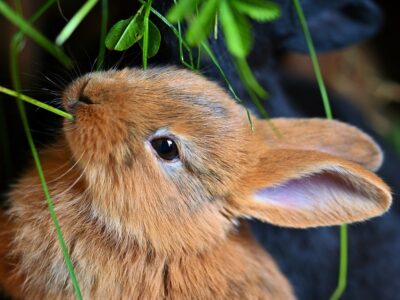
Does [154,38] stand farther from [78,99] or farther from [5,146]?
[5,146]

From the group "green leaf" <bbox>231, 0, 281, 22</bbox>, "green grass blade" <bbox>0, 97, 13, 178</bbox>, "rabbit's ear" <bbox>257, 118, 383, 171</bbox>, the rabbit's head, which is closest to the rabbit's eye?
the rabbit's head

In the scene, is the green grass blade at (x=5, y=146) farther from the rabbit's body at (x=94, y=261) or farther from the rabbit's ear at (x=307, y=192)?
the rabbit's ear at (x=307, y=192)

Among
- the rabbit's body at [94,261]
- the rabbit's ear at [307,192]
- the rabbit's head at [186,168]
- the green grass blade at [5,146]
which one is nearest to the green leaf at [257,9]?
the rabbit's head at [186,168]

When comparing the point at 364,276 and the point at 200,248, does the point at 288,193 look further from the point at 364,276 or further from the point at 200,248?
the point at 364,276

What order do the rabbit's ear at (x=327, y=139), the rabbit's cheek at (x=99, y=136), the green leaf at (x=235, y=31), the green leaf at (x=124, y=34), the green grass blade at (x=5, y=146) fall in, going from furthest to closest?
the green grass blade at (x=5, y=146) < the rabbit's ear at (x=327, y=139) < the rabbit's cheek at (x=99, y=136) < the green leaf at (x=124, y=34) < the green leaf at (x=235, y=31)

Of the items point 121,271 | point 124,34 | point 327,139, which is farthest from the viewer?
point 327,139

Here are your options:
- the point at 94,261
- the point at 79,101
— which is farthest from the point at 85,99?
the point at 94,261

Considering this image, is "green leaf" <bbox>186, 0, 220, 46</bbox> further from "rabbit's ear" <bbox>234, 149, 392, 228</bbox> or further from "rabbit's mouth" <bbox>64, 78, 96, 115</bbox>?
"rabbit's ear" <bbox>234, 149, 392, 228</bbox>
